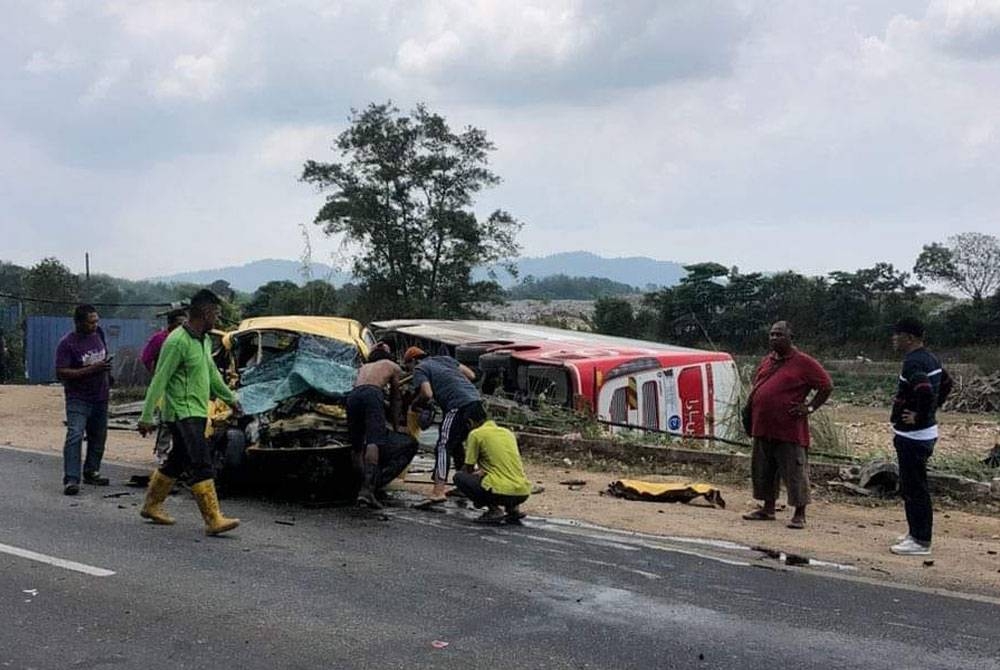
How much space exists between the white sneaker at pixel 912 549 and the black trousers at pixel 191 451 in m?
5.26

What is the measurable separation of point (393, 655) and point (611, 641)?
1.14 metres

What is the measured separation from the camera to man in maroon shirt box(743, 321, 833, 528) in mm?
8570

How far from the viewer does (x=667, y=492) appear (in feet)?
32.1

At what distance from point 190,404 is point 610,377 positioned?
7844 mm

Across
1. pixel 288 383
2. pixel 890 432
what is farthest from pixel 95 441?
pixel 890 432

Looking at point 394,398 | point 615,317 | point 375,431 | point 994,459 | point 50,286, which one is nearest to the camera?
point 375,431

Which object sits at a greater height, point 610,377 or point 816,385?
point 816,385

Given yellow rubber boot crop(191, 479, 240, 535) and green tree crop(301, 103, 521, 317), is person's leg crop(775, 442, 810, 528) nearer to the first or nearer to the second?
yellow rubber boot crop(191, 479, 240, 535)

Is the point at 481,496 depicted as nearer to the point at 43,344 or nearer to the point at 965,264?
the point at 43,344

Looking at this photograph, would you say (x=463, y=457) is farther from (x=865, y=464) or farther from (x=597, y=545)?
(x=865, y=464)

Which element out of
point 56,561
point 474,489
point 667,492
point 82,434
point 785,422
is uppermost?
point 785,422

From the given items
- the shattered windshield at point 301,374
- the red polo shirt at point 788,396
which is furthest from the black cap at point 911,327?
the shattered windshield at point 301,374

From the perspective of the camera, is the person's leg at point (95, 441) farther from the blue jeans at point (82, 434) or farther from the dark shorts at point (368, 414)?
the dark shorts at point (368, 414)

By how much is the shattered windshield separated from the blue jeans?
1428mm
